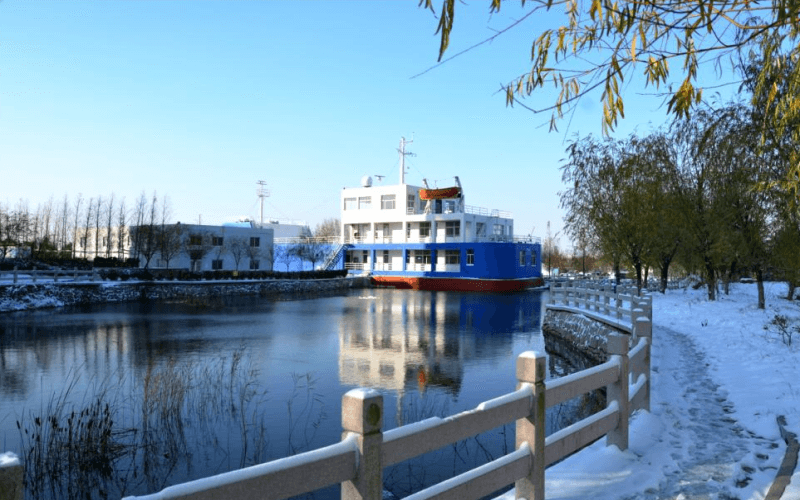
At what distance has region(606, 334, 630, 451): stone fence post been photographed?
6.10 meters

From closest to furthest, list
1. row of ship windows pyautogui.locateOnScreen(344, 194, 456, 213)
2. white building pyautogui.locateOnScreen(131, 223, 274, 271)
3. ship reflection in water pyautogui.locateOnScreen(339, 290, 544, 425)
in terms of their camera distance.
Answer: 1. ship reflection in water pyautogui.locateOnScreen(339, 290, 544, 425)
2. white building pyautogui.locateOnScreen(131, 223, 274, 271)
3. row of ship windows pyautogui.locateOnScreen(344, 194, 456, 213)

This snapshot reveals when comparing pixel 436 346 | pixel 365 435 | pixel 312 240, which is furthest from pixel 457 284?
pixel 365 435

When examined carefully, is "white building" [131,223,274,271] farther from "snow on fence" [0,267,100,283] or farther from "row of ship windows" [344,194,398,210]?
"snow on fence" [0,267,100,283]

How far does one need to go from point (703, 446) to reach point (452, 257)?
175ft

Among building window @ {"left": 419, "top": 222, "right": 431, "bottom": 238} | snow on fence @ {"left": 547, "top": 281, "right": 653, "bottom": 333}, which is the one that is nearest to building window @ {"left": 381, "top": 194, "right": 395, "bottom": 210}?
building window @ {"left": 419, "top": 222, "right": 431, "bottom": 238}

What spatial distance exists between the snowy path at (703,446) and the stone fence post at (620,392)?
0.46m

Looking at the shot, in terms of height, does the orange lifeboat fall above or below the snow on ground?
above

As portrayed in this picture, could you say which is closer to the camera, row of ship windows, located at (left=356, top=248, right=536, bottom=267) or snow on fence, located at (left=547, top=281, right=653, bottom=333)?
snow on fence, located at (left=547, top=281, right=653, bottom=333)

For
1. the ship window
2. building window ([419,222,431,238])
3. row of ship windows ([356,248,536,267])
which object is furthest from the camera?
building window ([419,222,431,238])

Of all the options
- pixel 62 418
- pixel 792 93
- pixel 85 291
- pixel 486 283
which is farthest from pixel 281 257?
pixel 792 93

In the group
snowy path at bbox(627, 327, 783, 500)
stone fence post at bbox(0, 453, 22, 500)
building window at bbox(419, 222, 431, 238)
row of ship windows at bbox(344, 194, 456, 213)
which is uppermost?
row of ship windows at bbox(344, 194, 456, 213)

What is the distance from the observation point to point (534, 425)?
459 cm

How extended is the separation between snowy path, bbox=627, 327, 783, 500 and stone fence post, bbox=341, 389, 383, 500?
2.82m

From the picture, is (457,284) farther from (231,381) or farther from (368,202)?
(231,381)
